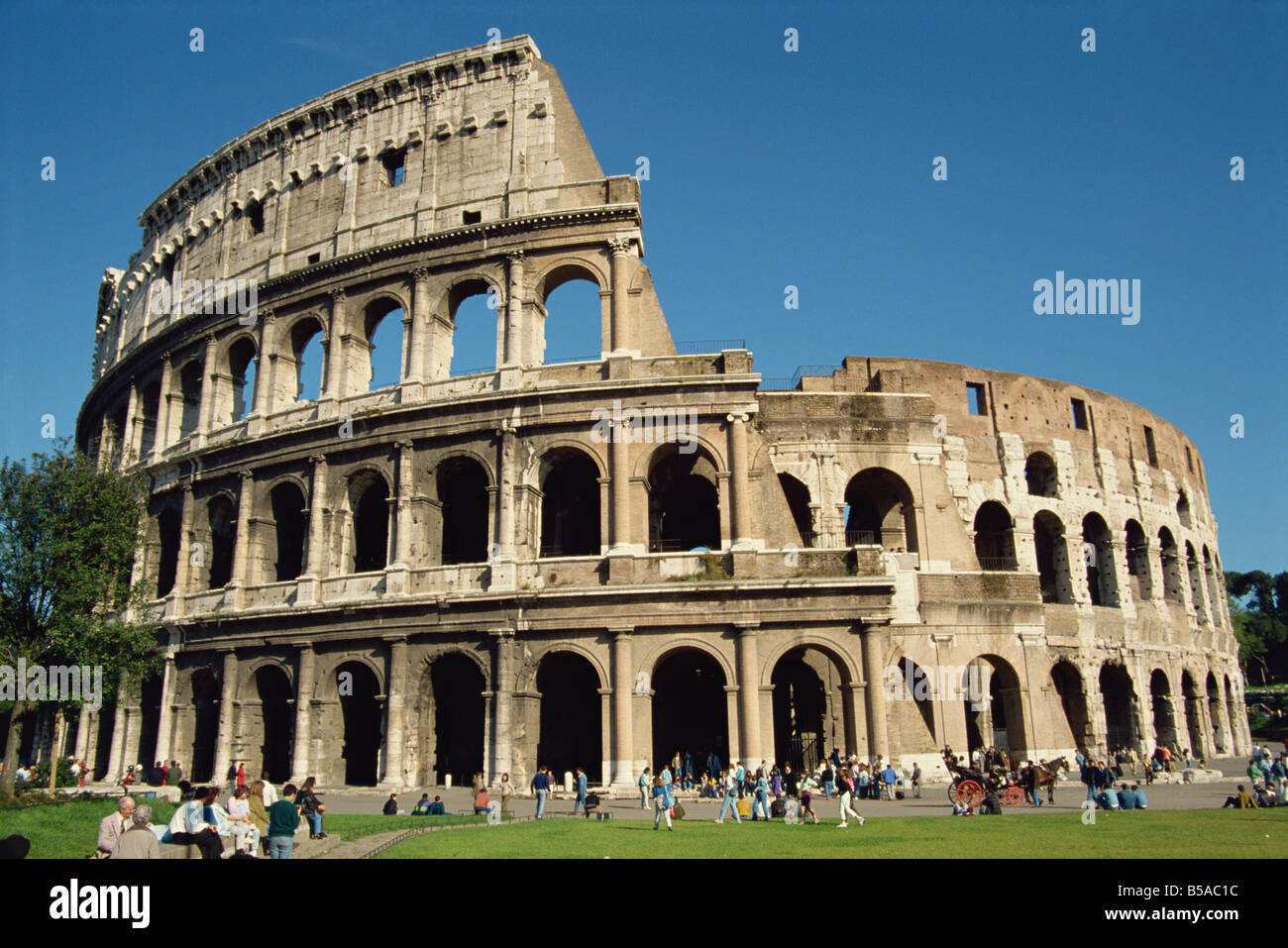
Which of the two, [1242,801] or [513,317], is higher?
[513,317]

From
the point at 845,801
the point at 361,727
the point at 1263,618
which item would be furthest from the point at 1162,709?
the point at 1263,618

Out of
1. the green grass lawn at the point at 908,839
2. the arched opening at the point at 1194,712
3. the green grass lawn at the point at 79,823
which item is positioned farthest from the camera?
the arched opening at the point at 1194,712

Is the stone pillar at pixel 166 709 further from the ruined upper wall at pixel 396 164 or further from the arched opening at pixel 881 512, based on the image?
the arched opening at pixel 881 512

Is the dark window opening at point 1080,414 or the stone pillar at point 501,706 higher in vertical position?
the dark window opening at point 1080,414

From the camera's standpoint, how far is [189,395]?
102ft

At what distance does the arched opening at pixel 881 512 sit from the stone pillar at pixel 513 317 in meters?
10.0

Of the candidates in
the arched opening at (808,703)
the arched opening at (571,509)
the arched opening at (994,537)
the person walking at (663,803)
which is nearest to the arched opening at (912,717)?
the arched opening at (808,703)

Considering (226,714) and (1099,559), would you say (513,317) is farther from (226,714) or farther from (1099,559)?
(1099,559)

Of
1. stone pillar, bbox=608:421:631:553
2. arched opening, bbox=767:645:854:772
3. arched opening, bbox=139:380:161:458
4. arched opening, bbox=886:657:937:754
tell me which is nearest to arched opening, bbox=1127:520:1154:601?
arched opening, bbox=886:657:937:754

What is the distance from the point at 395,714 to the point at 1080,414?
81.4 ft

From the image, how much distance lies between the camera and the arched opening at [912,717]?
21.9 metres

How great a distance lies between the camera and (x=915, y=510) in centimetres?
2481
